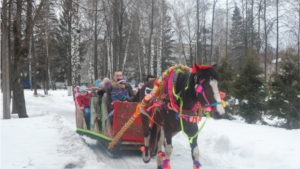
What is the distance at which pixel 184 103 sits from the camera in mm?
4527

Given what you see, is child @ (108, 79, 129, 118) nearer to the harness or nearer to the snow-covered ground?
the snow-covered ground

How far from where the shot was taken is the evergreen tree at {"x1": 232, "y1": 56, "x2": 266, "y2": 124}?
38.4 feet

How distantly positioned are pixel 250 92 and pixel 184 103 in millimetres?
8020

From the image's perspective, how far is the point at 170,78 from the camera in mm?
4867

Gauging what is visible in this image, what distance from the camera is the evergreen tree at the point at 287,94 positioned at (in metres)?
10.7

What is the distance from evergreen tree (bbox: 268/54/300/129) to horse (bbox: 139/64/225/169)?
266 inches

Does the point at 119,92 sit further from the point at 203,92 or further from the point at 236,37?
the point at 236,37

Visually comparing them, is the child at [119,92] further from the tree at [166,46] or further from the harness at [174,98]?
the tree at [166,46]

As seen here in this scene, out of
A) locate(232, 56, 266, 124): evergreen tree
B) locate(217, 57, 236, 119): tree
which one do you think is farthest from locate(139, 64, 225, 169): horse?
locate(217, 57, 236, 119): tree

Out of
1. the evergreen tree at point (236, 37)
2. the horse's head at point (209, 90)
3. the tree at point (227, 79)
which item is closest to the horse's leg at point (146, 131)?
the horse's head at point (209, 90)

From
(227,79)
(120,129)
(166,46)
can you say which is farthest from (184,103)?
(166,46)

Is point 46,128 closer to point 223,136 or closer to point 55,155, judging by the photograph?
point 55,155

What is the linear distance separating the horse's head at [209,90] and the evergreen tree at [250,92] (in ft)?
26.8

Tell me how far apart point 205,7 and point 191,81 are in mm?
23603
